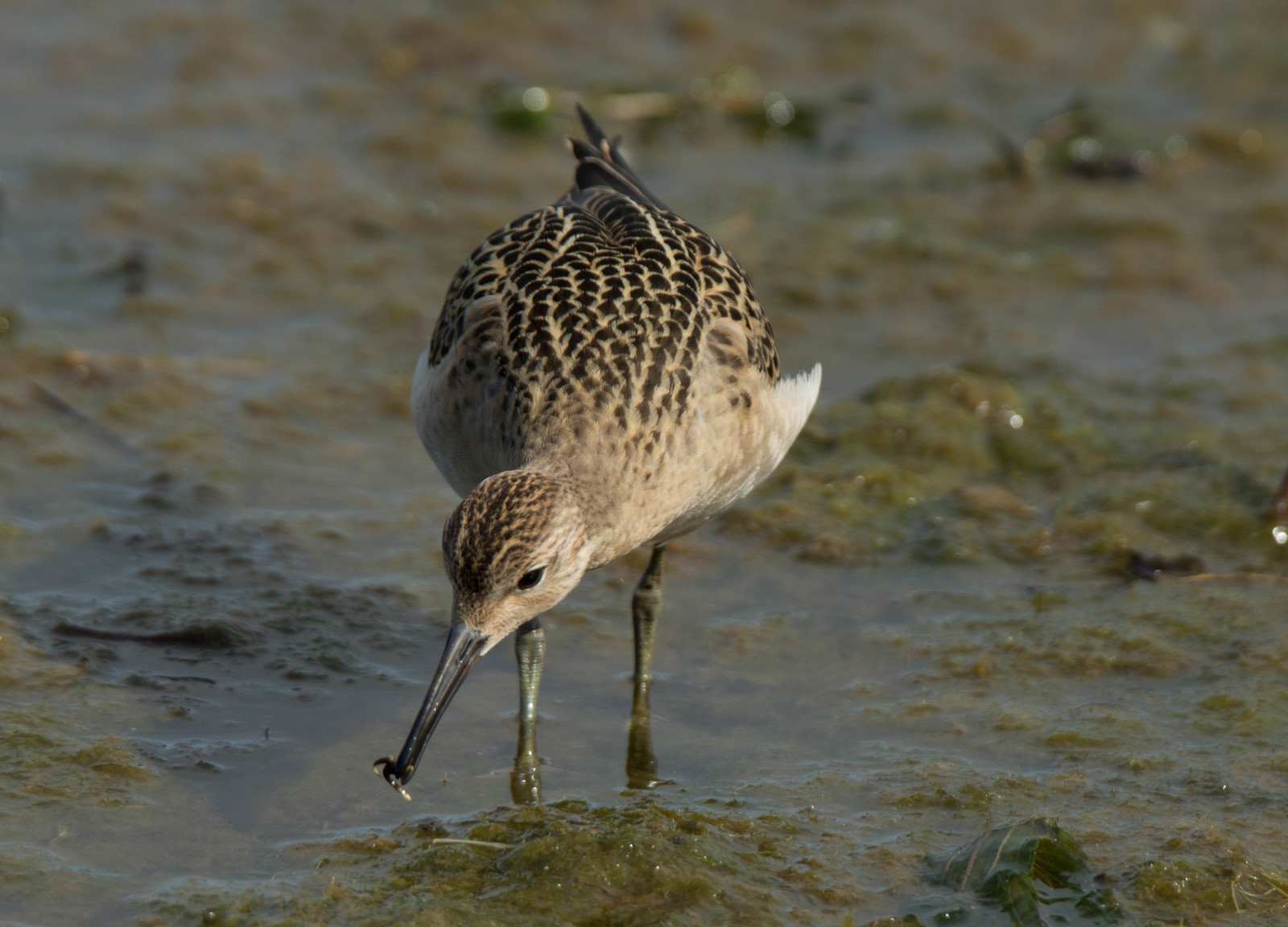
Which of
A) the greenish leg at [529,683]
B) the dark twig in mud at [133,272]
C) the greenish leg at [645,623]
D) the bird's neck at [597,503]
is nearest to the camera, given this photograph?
the bird's neck at [597,503]

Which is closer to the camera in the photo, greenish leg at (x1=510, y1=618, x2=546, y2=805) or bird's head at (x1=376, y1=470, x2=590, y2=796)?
bird's head at (x1=376, y1=470, x2=590, y2=796)

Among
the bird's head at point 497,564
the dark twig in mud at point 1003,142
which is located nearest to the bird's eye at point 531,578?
the bird's head at point 497,564

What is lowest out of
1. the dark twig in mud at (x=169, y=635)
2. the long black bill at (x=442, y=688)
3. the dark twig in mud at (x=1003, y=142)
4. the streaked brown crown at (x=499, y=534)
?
the long black bill at (x=442, y=688)

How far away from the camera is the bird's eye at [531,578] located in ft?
14.3

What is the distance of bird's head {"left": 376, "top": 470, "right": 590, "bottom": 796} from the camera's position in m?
4.25

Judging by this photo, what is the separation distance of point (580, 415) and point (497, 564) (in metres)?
0.64

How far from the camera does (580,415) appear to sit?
4695 mm

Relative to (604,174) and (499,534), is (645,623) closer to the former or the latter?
(499,534)

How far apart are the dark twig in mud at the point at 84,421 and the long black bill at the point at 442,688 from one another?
2851mm

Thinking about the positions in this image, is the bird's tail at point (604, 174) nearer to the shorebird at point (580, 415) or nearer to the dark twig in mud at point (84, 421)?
the shorebird at point (580, 415)

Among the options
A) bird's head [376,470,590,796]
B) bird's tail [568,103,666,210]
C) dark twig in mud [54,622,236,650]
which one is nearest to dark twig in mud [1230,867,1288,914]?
bird's head [376,470,590,796]

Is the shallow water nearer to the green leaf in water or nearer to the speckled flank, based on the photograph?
the green leaf in water

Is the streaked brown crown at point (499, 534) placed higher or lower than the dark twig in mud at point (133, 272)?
lower

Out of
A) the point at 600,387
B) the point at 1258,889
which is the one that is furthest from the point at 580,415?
the point at 1258,889
